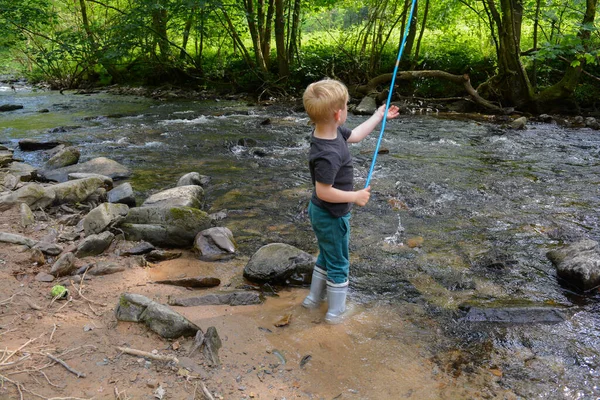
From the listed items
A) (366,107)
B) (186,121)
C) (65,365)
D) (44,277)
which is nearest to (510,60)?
(366,107)

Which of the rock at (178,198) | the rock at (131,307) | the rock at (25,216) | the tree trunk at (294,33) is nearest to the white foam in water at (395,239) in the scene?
the rock at (178,198)

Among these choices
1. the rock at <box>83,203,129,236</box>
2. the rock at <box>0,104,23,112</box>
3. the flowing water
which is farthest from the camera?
the rock at <box>0,104,23,112</box>

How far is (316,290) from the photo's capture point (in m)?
3.79

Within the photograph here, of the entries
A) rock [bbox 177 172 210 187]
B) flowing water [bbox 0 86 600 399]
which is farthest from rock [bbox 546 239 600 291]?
rock [bbox 177 172 210 187]

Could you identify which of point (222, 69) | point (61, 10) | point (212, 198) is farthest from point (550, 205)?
point (61, 10)

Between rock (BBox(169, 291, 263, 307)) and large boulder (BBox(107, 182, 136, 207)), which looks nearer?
rock (BBox(169, 291, 263, 307))

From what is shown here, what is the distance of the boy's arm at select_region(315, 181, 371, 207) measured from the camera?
128 inches

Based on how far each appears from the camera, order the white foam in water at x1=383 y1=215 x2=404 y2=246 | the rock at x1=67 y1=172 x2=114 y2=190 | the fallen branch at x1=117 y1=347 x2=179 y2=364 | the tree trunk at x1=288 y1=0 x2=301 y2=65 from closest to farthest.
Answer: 1. the fallen branch at x1=117 y1=347 x2=179 y2=364
2. the white foam in water at x1=383 y1=215 x2=404 y2=246
3. the rock at x1=67 y1=172 x2=114 y2=190
4. the tree trunk at x1=288 y1=0 x2=301 y2=65

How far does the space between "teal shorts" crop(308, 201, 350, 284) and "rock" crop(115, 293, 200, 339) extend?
1.09 m

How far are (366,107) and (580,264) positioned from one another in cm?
1107

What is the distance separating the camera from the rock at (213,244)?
4.71 m

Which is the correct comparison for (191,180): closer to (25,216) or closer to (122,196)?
(122,196)

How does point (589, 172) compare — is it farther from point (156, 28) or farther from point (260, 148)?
point (156, 28)

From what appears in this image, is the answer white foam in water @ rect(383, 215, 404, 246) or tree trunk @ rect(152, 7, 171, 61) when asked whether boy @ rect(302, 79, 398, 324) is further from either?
tree trunk @ rect(152, 7, 171, 61)
